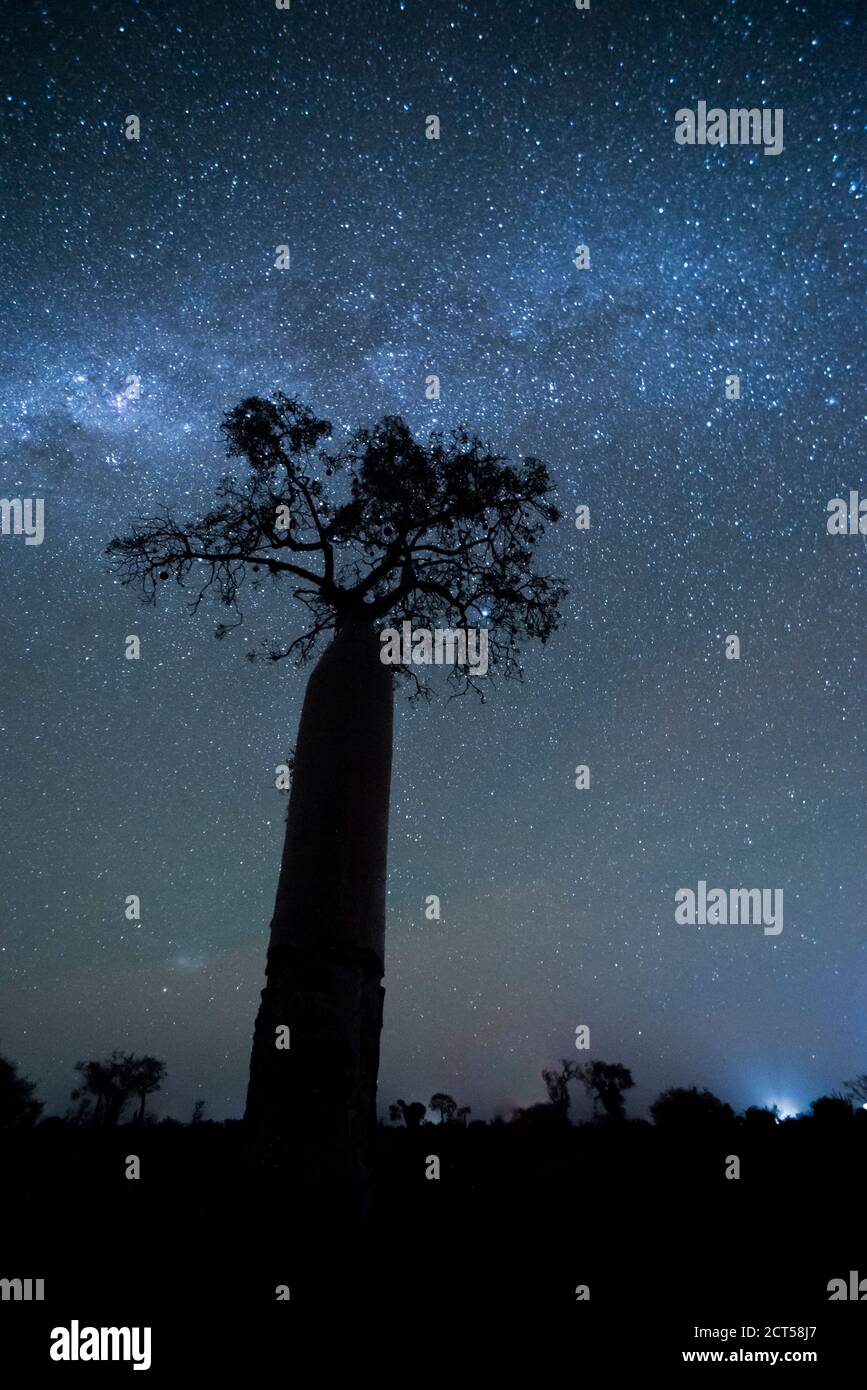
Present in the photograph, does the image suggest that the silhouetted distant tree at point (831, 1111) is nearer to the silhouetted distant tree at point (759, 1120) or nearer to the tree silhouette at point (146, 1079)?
the silhouetted distant tree at point (759, 1120)

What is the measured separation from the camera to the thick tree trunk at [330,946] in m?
4.89

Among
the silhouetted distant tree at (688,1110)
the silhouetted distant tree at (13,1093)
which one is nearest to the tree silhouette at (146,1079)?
the silhouetted distant tree at (13,1093)

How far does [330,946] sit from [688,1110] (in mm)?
13434

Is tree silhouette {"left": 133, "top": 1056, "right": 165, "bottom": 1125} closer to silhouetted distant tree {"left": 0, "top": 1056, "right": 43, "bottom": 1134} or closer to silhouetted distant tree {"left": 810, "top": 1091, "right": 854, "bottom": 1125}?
silhouetted distant tree {"left": 0, "top": 1056, "right": 43, "bottom": 1134}

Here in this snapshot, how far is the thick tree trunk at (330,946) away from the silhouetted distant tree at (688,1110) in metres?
7.89

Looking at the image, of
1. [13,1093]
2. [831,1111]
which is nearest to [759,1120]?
[831,1111]

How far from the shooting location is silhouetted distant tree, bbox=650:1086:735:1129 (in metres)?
11.7

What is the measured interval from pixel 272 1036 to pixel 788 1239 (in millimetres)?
4796

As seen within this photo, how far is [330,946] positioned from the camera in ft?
17.7

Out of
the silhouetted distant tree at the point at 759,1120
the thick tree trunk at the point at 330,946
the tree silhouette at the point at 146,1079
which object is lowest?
the tree silhouette at the point at 146,1079

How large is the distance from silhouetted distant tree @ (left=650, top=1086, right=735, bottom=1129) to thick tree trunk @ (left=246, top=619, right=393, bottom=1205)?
7889mm
